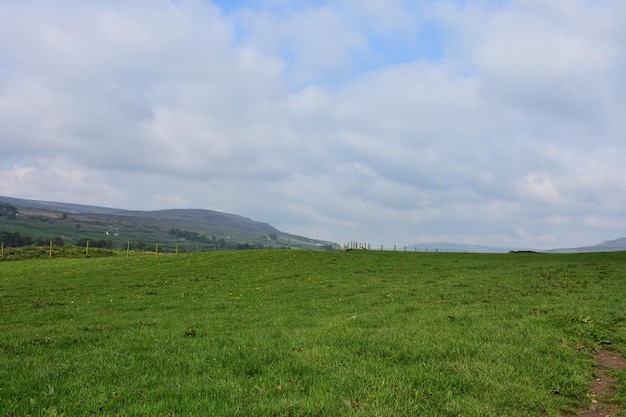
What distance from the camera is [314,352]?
11195 mm

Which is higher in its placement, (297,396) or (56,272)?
(297,396)

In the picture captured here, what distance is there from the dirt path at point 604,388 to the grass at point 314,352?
222mm

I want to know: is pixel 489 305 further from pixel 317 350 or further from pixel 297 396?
pixel 297 396

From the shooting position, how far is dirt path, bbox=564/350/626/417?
8.30m

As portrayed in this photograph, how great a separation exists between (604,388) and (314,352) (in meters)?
7.27

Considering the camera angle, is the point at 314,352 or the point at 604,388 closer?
the point at 604,388

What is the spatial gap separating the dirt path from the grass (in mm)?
222

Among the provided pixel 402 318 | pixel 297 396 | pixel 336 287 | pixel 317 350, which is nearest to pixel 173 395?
pixel 297 396

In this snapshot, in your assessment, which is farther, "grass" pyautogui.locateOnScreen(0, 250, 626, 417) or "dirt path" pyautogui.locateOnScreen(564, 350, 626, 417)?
"dirt path" pyautogui.locateOnScreen(564, 350, 626, 417)

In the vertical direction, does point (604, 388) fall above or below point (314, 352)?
above

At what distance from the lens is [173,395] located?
8.61 m

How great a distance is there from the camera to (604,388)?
372 inches

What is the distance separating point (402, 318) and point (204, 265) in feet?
124

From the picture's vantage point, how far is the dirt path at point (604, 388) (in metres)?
8.30
